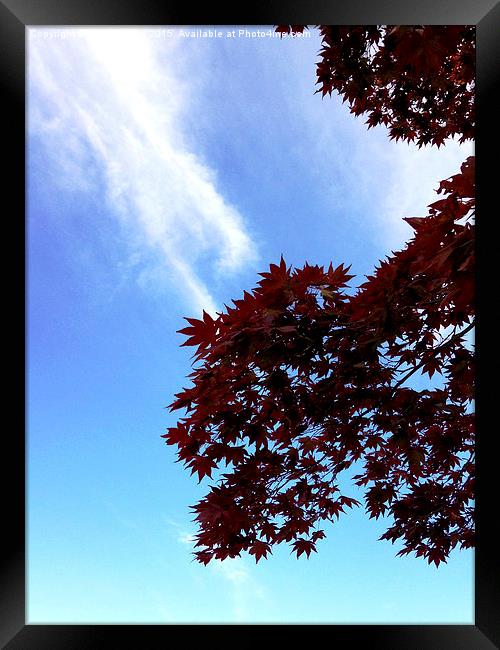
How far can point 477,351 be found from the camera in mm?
1484

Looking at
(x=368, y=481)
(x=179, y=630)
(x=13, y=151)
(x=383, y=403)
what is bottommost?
(x=179, y=630)

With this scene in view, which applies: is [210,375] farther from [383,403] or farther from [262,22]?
[262,22]

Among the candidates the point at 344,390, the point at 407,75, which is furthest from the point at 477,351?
the point at 407,75

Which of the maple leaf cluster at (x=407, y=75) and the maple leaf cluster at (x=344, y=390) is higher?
the maple leaf cluster at (x=407, y=75)

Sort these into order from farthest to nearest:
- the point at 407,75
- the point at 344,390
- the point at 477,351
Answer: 1. the point at 407,75
2. the point at 344,390
3. the point at 477,351

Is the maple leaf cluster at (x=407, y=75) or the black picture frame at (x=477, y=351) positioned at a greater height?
the maple leaf cluster at (x=407, y=75)

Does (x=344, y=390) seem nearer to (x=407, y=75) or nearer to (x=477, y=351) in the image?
(x=477, y=351)

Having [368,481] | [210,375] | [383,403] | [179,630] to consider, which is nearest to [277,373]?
[210,375]

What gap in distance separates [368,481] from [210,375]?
62.2 inches

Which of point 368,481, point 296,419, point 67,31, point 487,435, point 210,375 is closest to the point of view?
point 487,435

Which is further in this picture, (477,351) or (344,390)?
(344,390)

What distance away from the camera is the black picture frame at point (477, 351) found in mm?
1457

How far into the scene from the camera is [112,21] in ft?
4.81

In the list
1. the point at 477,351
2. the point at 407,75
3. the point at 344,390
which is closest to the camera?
the point at 477,351
